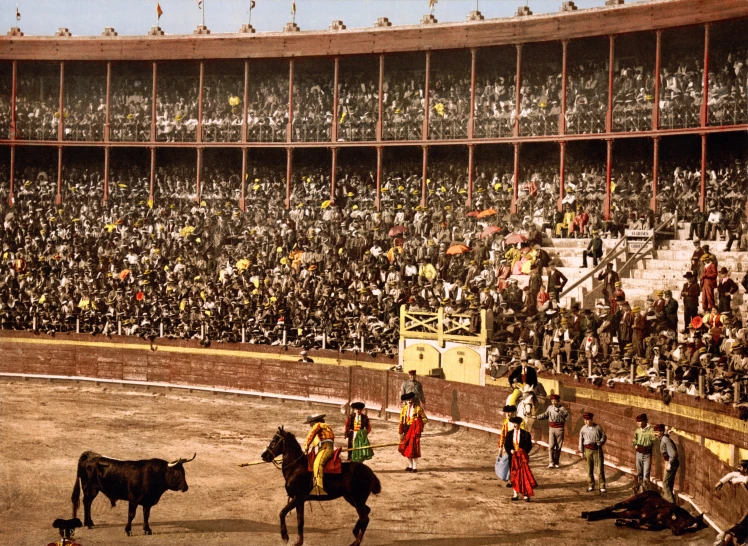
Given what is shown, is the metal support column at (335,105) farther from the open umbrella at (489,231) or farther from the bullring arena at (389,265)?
the open umbrella at (489,231)

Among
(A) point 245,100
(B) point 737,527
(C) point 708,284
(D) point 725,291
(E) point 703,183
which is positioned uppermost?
(A) point 245,100

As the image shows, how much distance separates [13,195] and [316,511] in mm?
20792

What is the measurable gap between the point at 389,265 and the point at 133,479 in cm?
1244

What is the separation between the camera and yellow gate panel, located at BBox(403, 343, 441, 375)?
20.8 metres

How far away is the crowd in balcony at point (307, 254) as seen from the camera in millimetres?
21266

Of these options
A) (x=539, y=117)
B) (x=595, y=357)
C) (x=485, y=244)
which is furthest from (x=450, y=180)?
(x=595, y=357)

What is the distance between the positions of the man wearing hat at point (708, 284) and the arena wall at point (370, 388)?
2476 mm

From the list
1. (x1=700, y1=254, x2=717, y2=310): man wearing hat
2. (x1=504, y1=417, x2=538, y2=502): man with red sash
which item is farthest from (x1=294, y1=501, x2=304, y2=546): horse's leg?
(x1=700, y1=254, x2=717, y2=310): man wearing hat

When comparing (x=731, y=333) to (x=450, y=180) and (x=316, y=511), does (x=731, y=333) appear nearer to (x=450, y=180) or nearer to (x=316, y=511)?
(x=316, y=511)

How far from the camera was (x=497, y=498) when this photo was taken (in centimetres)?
1408

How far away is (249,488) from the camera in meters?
14.6

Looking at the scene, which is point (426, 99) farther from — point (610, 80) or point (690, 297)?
point (690, 297)

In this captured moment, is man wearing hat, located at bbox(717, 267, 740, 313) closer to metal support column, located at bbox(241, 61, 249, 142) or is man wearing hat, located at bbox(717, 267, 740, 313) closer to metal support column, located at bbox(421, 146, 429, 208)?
metal support column, located at bbox(421, 146, 429, 208)

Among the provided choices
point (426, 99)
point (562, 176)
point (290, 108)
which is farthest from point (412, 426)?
point (290, 108)
